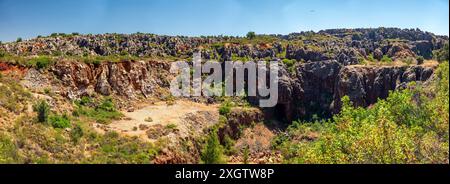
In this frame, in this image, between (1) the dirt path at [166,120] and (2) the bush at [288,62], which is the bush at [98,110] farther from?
(2) the bush at [288,62]

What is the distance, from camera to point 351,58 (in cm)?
6644

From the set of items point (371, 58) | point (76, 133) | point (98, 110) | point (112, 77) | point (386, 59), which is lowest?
point (76, 133)

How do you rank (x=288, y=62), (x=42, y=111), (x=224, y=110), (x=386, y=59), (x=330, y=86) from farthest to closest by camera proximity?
(x=386, y=59)
(x=288, y=62)
(x=330, y=86)
(x=224, y=110)
(x=42, y=111)

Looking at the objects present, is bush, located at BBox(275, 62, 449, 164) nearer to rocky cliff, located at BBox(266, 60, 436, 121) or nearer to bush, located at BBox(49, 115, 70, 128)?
bush, located at BBox(49, 115, 70, 128)

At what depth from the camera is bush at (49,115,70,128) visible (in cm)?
3544

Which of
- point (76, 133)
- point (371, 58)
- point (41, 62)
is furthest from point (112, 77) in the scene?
point (371, 58)

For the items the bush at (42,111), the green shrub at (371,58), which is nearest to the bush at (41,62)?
the bush at (42,111)

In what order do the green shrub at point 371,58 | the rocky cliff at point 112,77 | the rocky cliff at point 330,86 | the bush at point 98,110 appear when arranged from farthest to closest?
1. the green shrub at point 371,58
2. the rocky cliff at point 330,86
3. the rocky cliff at point 112,77
4. the bush at point 98,110

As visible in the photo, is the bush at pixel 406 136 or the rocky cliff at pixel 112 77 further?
the rocky cliff at pixel 112 77

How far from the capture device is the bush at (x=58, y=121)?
1395 inches

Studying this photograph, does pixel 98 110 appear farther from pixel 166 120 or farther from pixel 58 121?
pixel 58 121

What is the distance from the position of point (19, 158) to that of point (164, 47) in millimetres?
49829

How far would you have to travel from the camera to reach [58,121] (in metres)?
36.3
